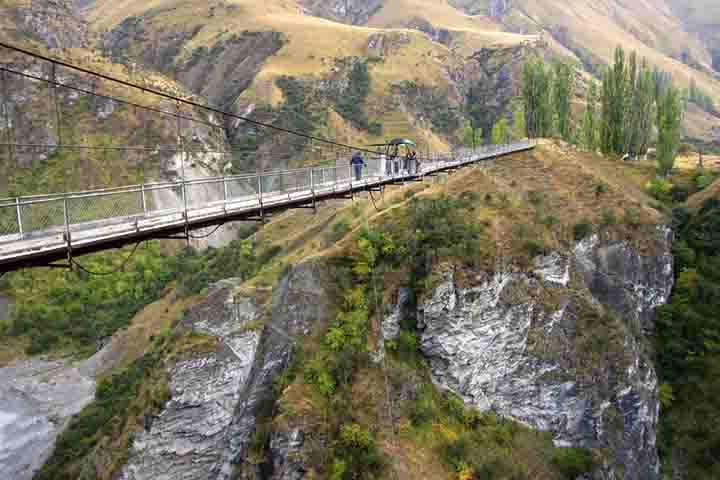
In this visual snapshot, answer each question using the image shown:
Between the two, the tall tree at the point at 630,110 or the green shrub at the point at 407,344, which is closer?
the green shrub at the point at 407,344

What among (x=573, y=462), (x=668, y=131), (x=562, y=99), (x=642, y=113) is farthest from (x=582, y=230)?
(x=562, y=99)

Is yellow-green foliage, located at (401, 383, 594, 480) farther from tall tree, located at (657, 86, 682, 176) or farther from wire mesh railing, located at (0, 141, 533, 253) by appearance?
tall tree, located at (657, 86, 682, 176)

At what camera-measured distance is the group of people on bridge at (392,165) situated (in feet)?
60.3

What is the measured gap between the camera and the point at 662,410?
93.1ft

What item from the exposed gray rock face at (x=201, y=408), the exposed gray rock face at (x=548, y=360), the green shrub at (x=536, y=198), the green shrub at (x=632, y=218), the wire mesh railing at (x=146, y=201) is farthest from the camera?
the green shrub at (x=536, y=198)

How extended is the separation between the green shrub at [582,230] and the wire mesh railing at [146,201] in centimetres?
1445

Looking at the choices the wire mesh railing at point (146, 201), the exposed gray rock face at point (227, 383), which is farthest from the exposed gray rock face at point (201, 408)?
the wire mesh railing at point (146, 201)

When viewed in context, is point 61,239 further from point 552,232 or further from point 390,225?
point 552,232

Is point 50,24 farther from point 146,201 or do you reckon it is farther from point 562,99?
point 146,201

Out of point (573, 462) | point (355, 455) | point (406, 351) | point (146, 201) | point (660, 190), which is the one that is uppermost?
point (146, 201)

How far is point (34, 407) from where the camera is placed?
36375 mm

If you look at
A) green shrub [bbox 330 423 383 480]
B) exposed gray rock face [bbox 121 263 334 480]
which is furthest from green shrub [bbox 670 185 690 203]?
green shrub [bbox 330 423 383 480]

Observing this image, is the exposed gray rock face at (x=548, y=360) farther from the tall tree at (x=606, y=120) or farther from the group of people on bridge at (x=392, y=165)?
the tall tree at (x=606, y=120)

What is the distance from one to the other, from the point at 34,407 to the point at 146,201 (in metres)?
34.5
